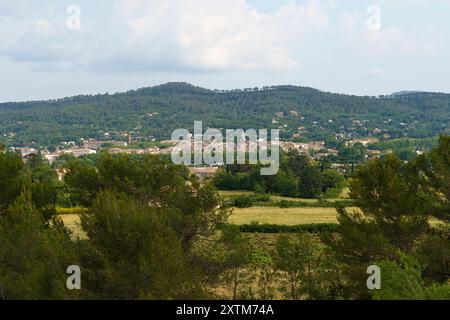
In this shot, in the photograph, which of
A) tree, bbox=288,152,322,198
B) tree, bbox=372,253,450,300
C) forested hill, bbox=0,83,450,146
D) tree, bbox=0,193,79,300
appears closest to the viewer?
tree, bbox=372,253,450,300

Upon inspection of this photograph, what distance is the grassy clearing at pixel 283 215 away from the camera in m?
43.2

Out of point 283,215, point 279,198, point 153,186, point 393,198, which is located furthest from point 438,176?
point 279,198

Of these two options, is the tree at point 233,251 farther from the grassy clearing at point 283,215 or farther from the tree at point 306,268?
the grassy clearing at point 283,215

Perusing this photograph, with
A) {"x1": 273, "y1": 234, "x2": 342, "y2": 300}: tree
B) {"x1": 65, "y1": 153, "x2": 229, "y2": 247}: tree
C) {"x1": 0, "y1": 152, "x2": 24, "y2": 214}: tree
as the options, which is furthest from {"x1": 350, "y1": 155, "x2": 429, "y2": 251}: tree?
{"x1": 0, "y1": 152, "x2": 24, "y2": 214}: tree

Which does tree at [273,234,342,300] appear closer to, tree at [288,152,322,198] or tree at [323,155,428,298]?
tree at [323,155,428,298]

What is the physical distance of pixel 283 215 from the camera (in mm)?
47125

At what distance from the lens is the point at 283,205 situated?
177 ft

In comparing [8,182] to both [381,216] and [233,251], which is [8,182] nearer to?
[233,251]

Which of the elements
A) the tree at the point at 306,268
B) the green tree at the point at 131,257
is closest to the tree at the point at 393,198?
the tree at the point at 306,268

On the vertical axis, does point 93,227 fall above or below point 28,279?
above

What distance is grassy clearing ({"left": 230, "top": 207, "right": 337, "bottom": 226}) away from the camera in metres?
43.2

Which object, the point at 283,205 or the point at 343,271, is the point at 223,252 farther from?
the point at 283,205
